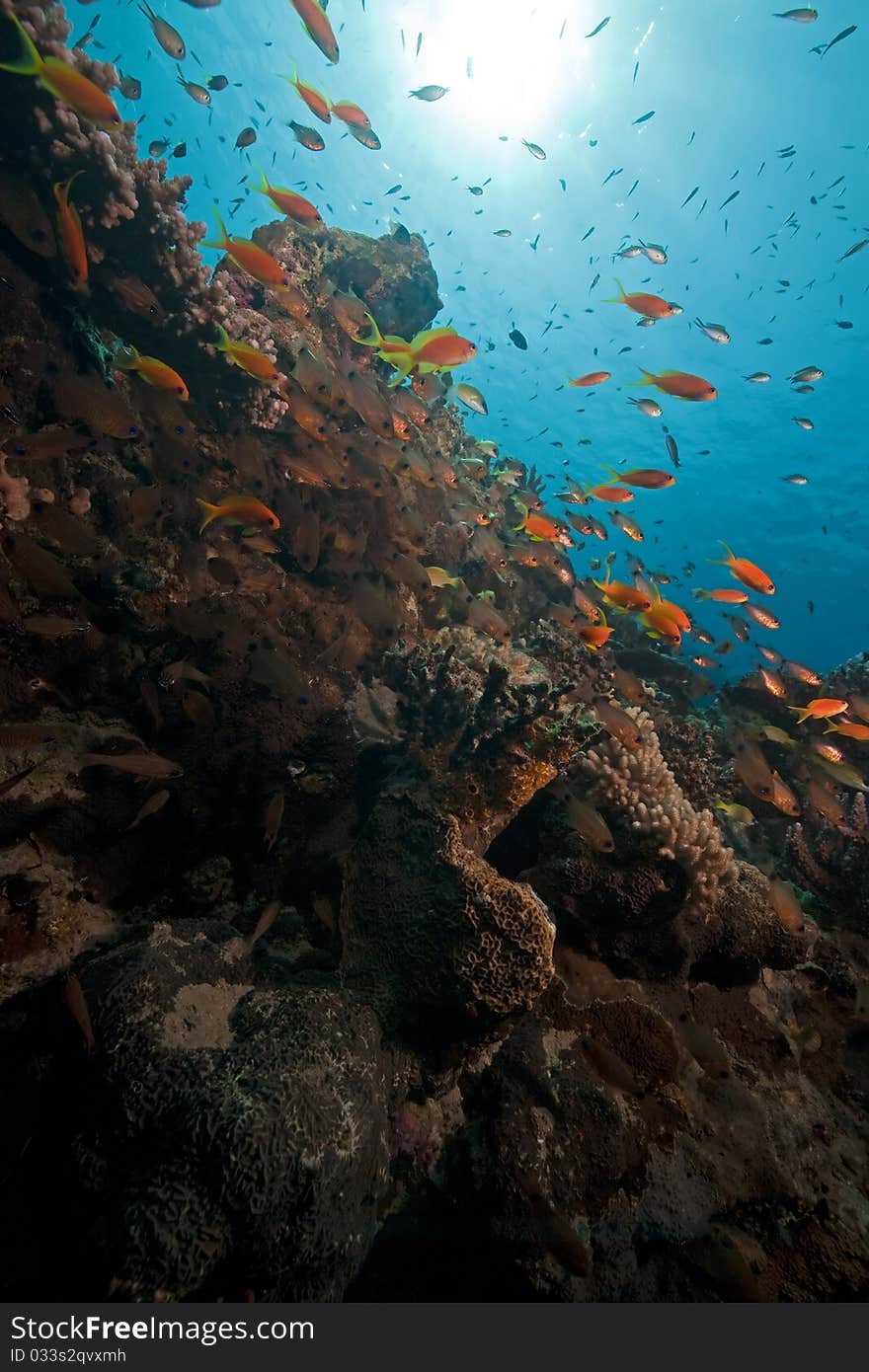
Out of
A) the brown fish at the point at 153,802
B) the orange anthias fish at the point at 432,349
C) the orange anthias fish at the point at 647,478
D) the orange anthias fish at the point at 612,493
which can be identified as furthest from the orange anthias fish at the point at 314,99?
the brown fish at the point at 153,802

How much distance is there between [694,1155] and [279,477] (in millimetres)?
7277

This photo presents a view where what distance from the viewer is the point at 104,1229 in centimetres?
223

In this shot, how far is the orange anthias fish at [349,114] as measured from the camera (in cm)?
640

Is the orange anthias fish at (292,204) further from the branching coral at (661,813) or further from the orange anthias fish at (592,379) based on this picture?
the branching coral at (661,813)

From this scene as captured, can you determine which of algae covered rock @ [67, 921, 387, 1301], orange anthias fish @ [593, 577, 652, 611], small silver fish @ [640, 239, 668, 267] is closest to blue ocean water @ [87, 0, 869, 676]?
small silver fish @ [640, 239, 668, 267]

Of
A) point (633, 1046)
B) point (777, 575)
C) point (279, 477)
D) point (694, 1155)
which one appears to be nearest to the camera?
point (694, 1155)

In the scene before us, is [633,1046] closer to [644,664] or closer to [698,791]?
[698,791]

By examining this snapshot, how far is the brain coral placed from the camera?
3297 millimetres

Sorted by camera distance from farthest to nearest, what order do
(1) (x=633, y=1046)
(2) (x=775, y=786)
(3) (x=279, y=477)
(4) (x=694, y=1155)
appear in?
1. (3) (x=279, y=477)
2. (2) (x=775, y=786)
3. (1) (x=633, y=1046)
4. (4) (x=694, y=1155)

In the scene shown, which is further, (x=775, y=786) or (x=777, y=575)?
(x=777, y=575)

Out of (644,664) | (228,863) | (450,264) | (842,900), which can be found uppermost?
(450,264)

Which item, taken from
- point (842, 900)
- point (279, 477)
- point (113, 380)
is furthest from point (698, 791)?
point (113, 380)

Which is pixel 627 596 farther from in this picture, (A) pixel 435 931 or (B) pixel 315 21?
(B) pixel 315 21

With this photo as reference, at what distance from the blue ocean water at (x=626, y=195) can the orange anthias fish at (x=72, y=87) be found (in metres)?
11.9
